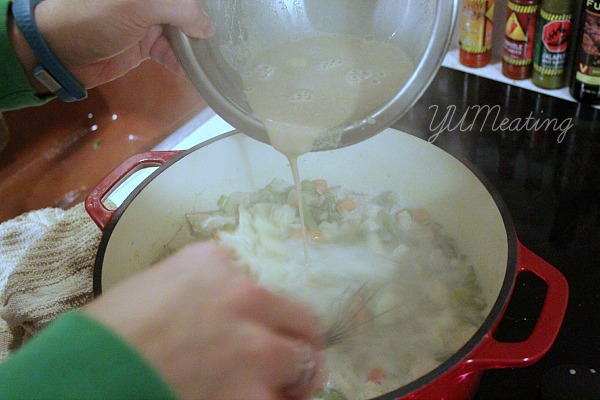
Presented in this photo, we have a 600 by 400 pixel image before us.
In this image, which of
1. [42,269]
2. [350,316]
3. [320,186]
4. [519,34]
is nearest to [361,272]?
[350,316]

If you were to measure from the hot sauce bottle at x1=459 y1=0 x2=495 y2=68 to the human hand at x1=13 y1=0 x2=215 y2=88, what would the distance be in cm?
65

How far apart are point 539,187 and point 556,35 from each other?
299 mm

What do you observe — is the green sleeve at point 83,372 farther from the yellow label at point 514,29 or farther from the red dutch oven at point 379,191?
the yellow label at point 514,29

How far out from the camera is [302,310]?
1.54 ft

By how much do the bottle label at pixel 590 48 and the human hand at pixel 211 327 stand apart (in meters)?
0.87

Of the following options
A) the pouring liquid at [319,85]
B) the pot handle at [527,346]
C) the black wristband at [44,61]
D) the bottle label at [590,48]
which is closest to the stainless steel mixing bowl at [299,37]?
the pouring liquid at [319,85]

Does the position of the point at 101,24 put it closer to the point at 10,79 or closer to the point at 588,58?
the point at 10,79

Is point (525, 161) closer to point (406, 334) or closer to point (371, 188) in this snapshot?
point (371, 188)

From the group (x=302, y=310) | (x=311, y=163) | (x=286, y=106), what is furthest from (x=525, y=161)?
(x=302, y=310)

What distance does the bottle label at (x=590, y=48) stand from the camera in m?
1.06

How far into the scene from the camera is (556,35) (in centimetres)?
113

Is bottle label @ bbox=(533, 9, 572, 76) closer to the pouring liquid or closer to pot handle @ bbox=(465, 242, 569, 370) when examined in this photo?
the pouring liquid

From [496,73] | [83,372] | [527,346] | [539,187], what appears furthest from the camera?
[496,73]

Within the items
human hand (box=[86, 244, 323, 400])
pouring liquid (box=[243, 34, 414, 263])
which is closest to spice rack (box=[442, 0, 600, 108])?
pouring liquid (box=[243, 34, 414, 263])
